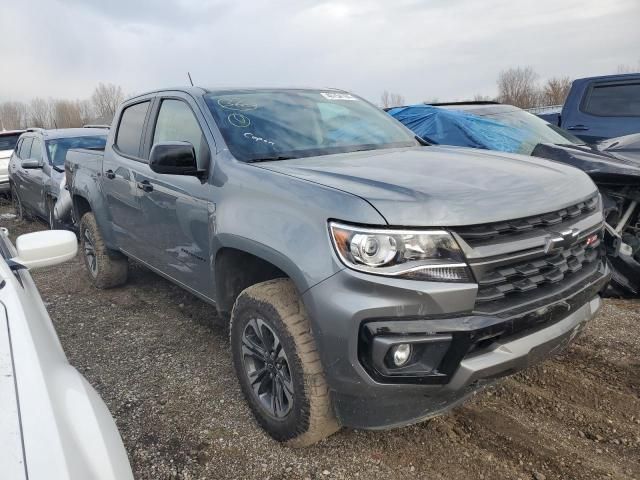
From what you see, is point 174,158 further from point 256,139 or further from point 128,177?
point 128,177

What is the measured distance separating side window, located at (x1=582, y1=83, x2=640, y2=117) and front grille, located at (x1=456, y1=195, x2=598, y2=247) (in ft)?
17.4

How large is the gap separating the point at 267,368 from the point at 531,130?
18.1ft

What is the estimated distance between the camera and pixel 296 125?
319 cm

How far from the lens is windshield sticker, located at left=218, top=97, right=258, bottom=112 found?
10.4 ft

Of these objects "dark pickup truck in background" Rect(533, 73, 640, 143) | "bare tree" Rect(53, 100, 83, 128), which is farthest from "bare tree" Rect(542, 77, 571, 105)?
"bare tree" Rect(53, 100, 83, 128)

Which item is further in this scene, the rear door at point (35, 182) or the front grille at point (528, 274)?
the rear door at point (35, 182)

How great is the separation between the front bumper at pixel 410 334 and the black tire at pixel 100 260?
340 cm

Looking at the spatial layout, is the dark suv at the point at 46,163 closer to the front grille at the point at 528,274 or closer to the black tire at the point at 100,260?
the black tire at the point at 100,260

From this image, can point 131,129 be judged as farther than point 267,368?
Yes

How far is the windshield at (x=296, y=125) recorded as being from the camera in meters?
2.93

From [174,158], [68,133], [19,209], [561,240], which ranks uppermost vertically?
[174,158]

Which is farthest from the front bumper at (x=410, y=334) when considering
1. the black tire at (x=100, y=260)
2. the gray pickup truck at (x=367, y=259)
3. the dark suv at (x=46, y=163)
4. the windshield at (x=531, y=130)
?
the dark suv at (x=46, y=163)

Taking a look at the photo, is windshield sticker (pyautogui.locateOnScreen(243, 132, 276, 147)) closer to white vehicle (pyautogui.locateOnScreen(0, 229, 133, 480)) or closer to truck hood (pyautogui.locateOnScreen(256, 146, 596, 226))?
truck hood (pyautogui.locateOnScreen(256, 146, 596, 226))

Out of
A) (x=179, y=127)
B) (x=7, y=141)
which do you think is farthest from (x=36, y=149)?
(x=179, y=127)
